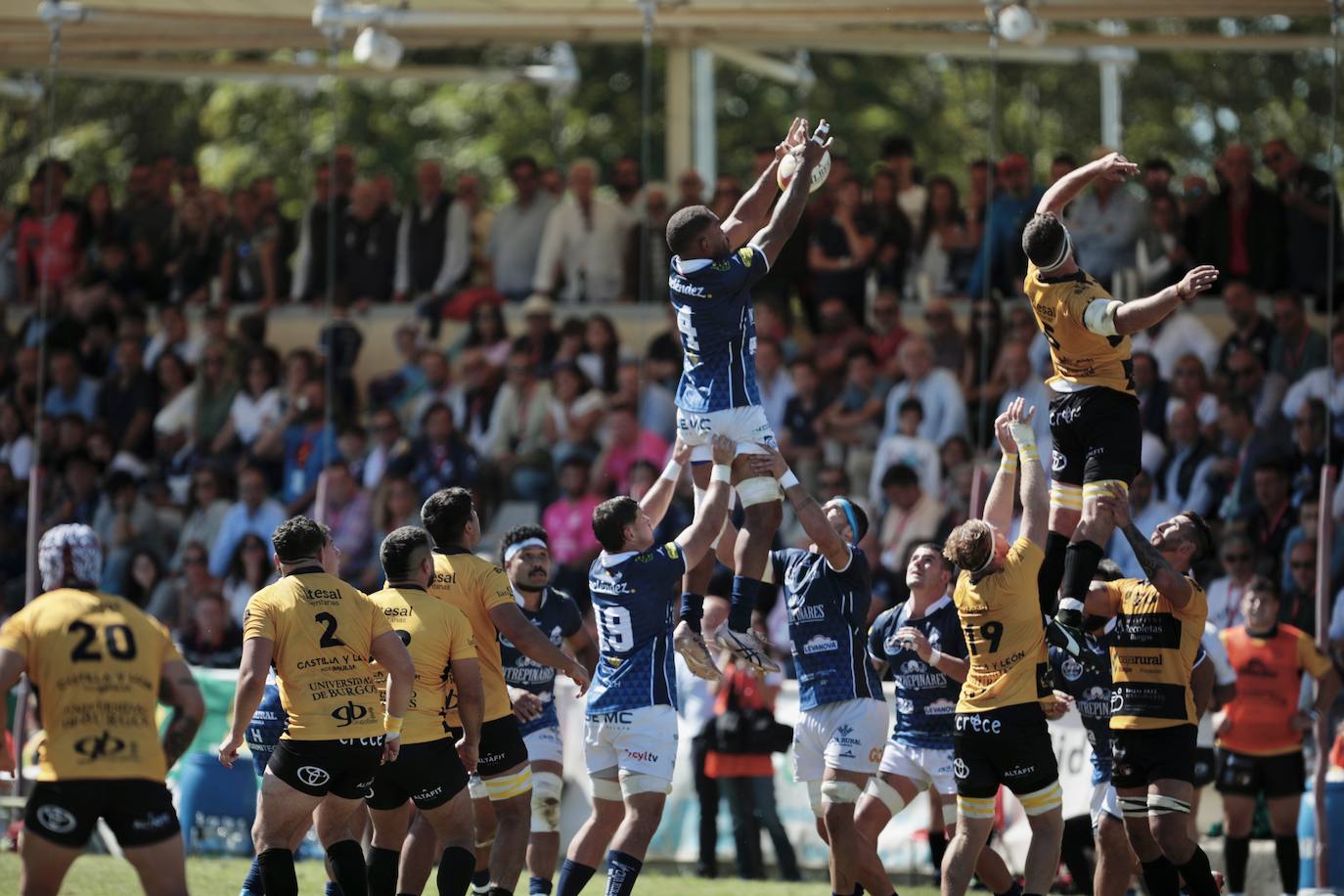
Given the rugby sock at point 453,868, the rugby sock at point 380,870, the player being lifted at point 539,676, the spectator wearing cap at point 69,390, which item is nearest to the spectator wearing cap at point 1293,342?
the player being lifted at point 539,676

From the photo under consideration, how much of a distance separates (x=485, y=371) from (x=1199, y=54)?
1525 cm

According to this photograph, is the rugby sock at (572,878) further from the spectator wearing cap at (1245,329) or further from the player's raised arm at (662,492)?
the spectator wearing cap at (1245,329)

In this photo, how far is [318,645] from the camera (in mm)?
8961

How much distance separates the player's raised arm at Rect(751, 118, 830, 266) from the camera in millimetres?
9922

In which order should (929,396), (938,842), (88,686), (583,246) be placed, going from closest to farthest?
(88,686), (938,842), (929,396), (583,246)

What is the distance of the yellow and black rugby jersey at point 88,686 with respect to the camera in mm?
7863

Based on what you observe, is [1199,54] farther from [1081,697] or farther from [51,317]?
[1081,697]

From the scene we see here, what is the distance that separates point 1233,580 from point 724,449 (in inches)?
203

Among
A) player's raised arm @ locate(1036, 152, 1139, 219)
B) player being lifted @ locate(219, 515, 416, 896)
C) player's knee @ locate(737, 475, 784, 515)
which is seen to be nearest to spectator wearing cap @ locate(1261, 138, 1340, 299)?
player's raised arm @ locate(1036, 152, 1139, 219)

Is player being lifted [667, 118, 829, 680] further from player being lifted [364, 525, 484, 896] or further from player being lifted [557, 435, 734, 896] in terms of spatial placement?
player being lifted [364, 525, 484, 896]

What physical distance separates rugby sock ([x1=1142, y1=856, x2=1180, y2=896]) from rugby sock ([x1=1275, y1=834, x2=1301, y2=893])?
193 cm

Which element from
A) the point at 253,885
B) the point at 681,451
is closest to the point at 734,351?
the point at 681,451

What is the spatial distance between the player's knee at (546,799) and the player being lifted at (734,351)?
1.52 metres

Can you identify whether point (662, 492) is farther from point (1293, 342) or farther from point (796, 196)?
point (1293, 342)
